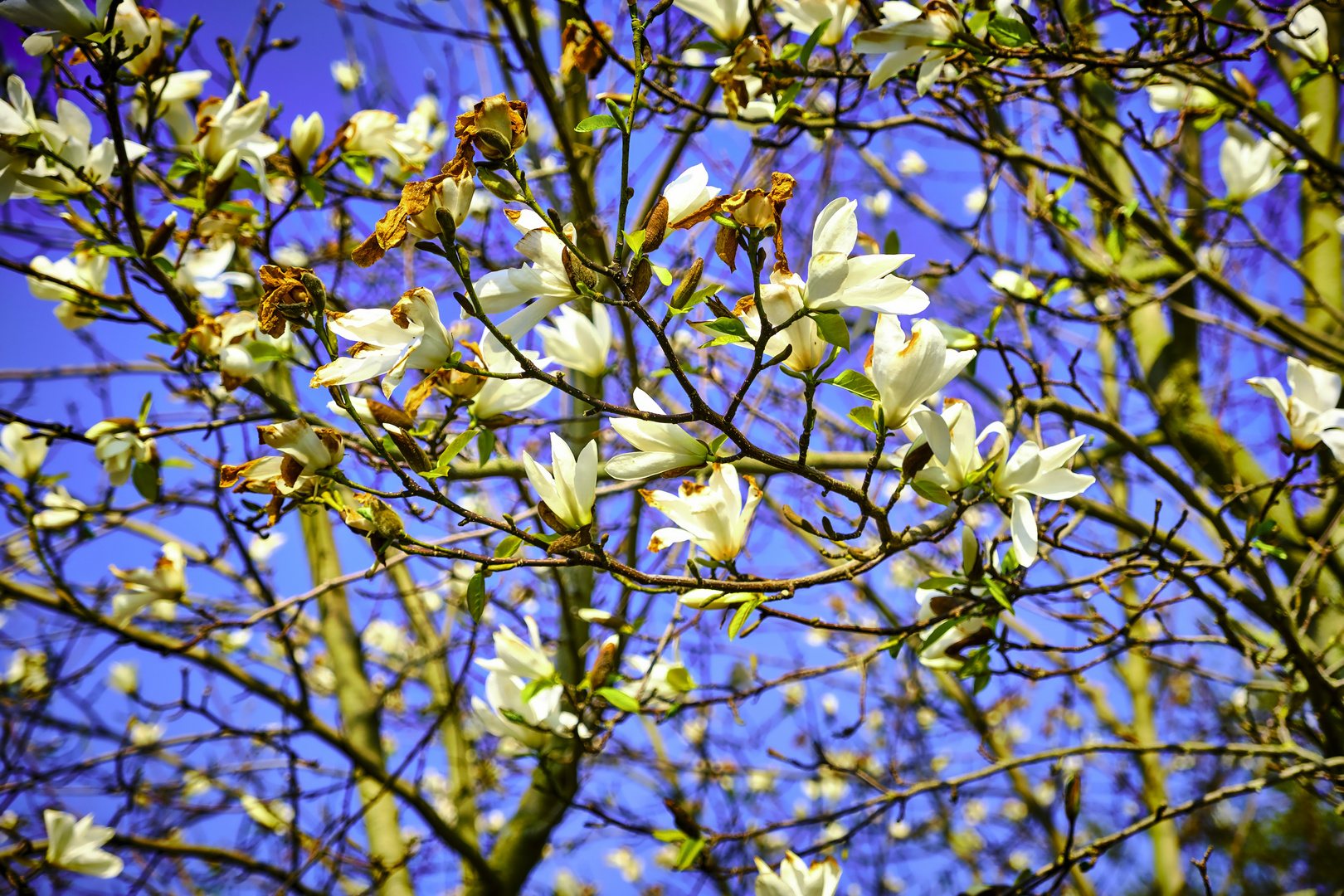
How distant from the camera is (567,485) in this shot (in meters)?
0.77

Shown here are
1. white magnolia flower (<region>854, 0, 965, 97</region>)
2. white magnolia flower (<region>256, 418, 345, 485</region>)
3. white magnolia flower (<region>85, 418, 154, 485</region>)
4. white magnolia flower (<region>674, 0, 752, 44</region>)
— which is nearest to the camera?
white magnolia flower (<region>256, 418, 345, 485</region>)

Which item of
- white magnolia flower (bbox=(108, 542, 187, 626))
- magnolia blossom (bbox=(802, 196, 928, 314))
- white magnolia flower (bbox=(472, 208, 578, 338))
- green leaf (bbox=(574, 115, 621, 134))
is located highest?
white magnolia flower (bbox=(108, 542, 187, 626))

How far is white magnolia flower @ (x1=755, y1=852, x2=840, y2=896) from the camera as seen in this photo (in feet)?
3.58

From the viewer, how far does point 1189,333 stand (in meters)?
2.28

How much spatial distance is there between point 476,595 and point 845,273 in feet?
1.44

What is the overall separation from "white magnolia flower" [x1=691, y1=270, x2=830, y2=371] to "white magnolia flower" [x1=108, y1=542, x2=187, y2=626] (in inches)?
45.2

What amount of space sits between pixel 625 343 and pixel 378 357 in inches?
39.9

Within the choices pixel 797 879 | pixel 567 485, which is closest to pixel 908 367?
pixel 567 485

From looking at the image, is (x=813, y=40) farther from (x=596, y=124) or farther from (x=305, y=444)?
(x=305, y=444)

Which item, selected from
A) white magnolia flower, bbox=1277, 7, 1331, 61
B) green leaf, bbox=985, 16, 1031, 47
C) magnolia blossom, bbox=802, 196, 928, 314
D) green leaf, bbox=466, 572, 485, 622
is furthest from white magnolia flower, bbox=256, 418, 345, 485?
white magnolia flower, bbox=1277, 7, 1331, 61

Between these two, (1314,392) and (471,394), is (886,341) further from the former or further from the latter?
(1314,392)

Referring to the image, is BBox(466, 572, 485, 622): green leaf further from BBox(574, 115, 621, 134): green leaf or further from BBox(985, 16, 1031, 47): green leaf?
BBox(985, 16, 1031, 47): green leaf

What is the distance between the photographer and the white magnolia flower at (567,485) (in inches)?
29.7

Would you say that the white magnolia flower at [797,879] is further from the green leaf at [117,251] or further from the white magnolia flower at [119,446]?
the green leaf at [117,251]
